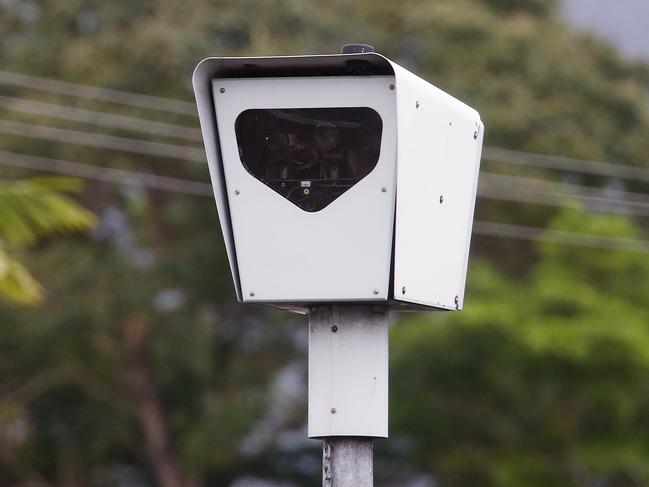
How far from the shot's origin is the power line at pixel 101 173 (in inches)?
808

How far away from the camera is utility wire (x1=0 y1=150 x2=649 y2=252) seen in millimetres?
19312

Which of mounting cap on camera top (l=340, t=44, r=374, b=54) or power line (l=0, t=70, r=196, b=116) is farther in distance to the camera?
power line (l=0, t=70, r=196, b=116)

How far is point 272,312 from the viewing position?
22875mm

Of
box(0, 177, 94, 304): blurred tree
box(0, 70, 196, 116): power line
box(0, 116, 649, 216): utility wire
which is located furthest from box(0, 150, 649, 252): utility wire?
box(0, 177, 94, 304): blurred tree

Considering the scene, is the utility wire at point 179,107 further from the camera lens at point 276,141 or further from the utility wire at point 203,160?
the camera lens at point 276,141

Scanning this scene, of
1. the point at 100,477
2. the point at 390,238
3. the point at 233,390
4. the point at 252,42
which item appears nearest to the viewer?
the point at 390,238

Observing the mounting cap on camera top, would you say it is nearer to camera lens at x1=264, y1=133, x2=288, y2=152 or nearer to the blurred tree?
camera lens at x1=264, y1=133, x2=288, y2=152

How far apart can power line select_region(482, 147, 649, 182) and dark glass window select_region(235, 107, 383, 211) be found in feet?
50.9

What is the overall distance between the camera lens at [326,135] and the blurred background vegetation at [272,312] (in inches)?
615

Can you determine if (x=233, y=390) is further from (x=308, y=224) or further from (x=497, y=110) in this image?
(x=308, y=224)

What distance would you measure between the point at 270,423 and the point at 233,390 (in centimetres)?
89

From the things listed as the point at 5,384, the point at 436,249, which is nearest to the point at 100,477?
the point at 5,384

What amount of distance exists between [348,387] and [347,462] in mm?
161

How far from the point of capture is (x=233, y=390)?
22391 millimetres
